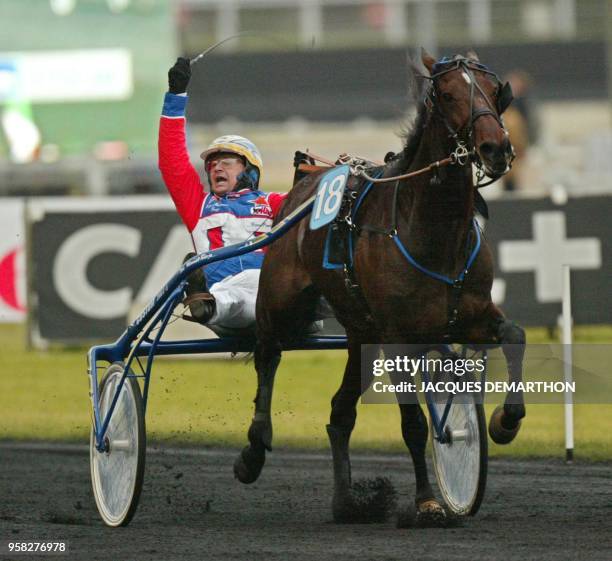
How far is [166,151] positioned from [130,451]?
1.49 metres

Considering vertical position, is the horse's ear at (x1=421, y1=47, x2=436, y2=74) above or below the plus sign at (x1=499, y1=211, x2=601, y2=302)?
above

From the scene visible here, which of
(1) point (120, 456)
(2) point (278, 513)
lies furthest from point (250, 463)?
(1) point (120, 456)

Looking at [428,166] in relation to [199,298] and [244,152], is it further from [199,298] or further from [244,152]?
[244,152]

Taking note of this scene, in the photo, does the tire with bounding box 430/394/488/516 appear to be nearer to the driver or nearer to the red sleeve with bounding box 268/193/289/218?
the driver

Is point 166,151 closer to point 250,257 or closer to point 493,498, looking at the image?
point 250,257

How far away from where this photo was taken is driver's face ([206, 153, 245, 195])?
295 inches

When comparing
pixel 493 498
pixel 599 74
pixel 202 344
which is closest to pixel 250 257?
pixel 202 344

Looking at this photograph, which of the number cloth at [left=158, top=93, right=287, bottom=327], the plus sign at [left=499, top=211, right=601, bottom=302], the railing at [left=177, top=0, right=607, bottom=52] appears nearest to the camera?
the number cloth at [left=158, top=93, right=287, bottom=327]

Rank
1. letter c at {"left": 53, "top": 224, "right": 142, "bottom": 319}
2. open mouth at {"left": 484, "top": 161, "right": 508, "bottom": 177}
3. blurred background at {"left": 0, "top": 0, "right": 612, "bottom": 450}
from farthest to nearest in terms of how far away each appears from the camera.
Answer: letter c at {"left": 53, "top": 224, "right": 142, "bottom": 319}
blurred background at {"left": 0, "top": 0, "right": 612, "bottom": 450}
open mouth at {"left": 484, "top": 161, "right": 508, "bottom": 177}

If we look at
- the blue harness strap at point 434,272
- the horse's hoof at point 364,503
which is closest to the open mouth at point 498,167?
the blue harness strap at point 434,272

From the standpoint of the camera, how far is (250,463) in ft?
23.1

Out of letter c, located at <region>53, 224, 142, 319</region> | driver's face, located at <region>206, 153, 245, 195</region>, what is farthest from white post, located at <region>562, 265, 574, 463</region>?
letter c, located at <region>53, 224, 142, 319</region>

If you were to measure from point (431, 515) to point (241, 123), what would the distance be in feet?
108

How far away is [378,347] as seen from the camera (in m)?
6.69
